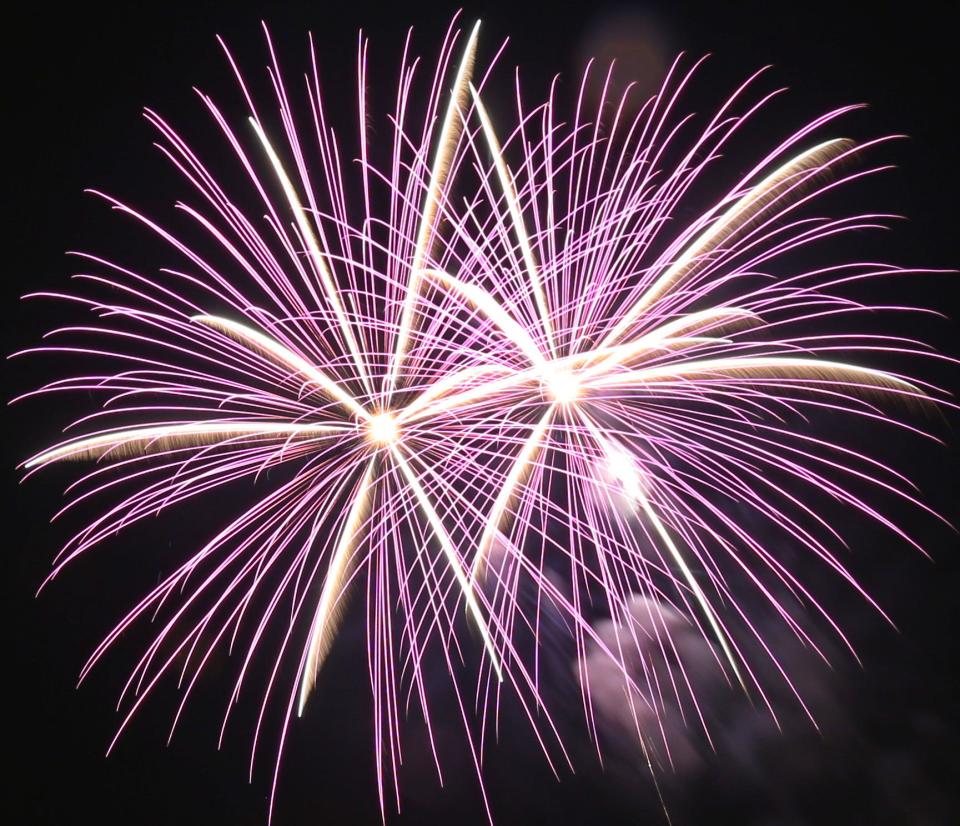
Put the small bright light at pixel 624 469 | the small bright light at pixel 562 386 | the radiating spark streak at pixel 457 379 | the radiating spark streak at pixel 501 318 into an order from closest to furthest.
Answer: the radiating spark streak at pixel 501 318
the radiating spark streak at pixel 457 379
the small bright light at pixel 562 386
the small bright light at pixel 624 469

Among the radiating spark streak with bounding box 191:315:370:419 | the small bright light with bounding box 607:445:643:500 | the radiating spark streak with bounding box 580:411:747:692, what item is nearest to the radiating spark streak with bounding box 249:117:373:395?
the radiating spark streak with bounding box 191:315:370:419

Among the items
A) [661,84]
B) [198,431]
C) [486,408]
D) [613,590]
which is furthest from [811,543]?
[198,431]

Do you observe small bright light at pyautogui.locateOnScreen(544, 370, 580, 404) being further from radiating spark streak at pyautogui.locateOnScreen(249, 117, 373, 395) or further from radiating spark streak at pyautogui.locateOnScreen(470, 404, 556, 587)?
radiating spark streak at pyautogui.locateOnScreen(249, 117, 373, 395)

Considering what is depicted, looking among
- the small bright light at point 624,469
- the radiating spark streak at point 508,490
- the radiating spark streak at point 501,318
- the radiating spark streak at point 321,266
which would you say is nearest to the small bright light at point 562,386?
the radiating spark streak at point 508,490

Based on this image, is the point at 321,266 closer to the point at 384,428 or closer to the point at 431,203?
the point at 431,203

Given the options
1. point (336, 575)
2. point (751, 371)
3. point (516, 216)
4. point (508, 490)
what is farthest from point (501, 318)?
point (336, 575)

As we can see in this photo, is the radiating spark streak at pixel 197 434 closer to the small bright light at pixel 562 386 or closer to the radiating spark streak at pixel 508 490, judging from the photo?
the radiating spark streak at pixel 508 490
